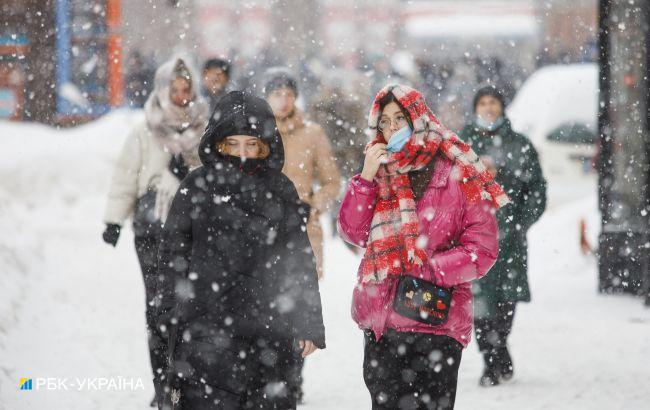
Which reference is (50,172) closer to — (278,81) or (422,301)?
(278,81)

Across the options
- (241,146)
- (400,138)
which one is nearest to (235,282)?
(241,146)

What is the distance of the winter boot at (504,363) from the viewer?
20.0 feet

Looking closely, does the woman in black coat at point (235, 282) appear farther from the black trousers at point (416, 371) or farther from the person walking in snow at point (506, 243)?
the person walking in snow at point (506, 243)

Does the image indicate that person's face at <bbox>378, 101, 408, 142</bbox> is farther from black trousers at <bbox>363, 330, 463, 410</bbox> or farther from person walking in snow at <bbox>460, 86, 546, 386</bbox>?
person walking in snow at <bbox>460, 86, 546, 386</bbox>

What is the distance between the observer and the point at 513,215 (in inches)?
241

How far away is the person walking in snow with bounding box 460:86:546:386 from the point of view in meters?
6.09

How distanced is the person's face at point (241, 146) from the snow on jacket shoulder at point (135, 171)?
6.18ft

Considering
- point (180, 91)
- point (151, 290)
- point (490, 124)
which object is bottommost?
point (151, 290)

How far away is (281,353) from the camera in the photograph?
12.9 ft

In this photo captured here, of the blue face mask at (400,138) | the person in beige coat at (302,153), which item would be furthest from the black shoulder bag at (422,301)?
the person in beige coat at (302,153)

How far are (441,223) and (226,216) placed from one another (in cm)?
85

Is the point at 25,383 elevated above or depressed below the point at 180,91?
below

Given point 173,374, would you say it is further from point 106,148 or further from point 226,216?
point 106,148

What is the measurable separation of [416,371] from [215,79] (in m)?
3.34
